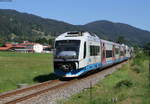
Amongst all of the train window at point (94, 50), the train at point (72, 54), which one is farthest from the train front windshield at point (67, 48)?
the train window at point (94, 50)

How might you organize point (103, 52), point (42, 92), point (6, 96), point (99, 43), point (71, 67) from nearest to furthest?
point (6, 96) → point (42, 92) → point (71, 67) → point (99, 43) → point (103, 52)

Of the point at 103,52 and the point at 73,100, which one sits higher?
the point at 103,52

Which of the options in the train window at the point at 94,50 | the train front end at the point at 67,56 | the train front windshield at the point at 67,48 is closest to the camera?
the train front end at the point at 67,56

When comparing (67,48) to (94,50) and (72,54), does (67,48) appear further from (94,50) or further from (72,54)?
(94,50)

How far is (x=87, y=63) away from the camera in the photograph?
22.0 metres

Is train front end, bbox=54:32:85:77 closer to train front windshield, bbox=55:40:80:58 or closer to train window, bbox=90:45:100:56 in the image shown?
train front windshield, bbox=55:40:80:58

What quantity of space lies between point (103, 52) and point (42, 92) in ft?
50.5

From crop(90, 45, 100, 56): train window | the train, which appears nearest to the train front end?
the train

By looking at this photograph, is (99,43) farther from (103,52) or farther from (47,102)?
(47,102)

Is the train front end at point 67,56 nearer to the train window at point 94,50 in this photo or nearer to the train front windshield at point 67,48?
the train front windshield at point 67,48

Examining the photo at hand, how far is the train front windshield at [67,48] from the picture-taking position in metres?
20.4

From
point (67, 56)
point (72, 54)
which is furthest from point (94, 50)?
point (67, 56)

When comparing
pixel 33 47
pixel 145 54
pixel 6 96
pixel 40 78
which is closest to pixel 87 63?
pixel 40 78

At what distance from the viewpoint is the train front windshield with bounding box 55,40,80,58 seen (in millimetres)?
20391
